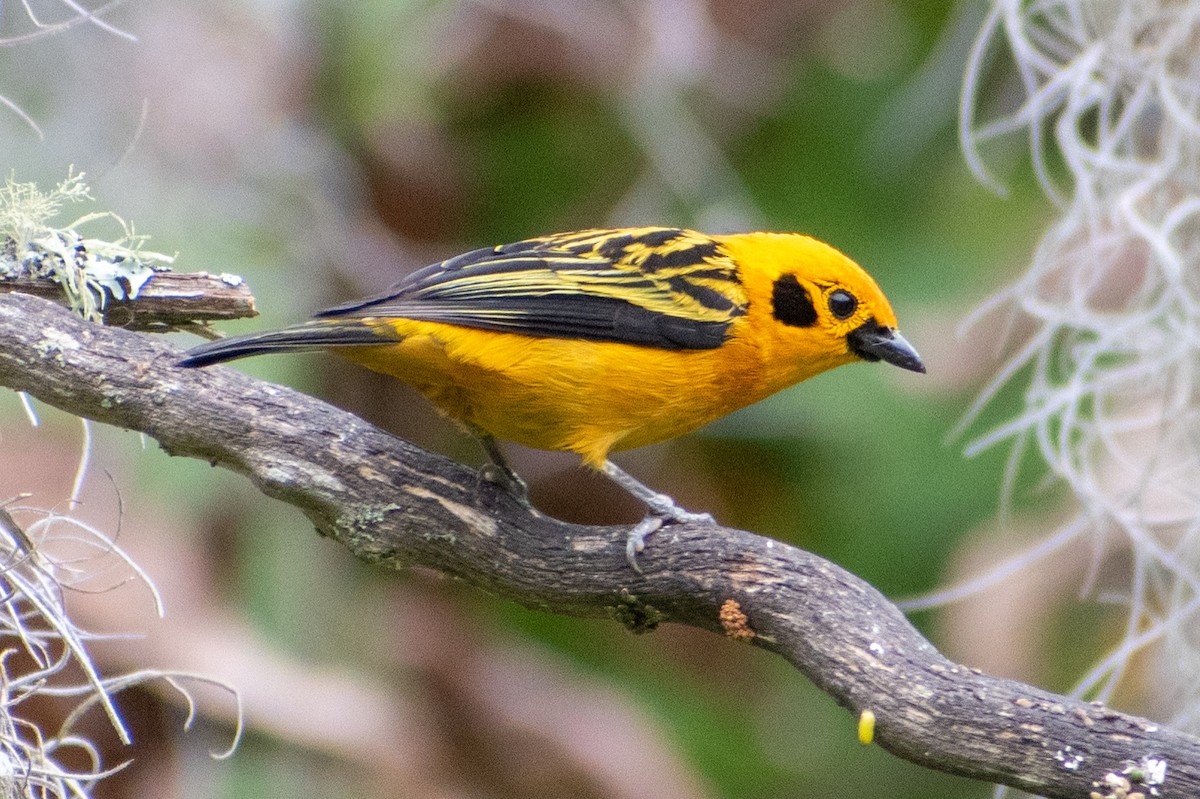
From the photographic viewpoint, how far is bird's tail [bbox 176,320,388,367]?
9.91 feet

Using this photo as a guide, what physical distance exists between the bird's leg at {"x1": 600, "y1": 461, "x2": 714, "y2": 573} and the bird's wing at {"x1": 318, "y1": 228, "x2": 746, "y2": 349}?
39cm

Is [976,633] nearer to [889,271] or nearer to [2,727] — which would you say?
[889,271]

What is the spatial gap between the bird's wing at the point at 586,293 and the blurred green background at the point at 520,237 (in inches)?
81.5

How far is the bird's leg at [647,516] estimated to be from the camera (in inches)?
122

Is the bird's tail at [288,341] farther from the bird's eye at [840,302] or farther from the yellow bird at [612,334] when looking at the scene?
the bird's eye at [840,302]

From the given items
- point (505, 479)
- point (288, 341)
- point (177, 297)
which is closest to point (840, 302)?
point (505, 479)

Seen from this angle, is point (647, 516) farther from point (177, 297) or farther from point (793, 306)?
point (177, 297)

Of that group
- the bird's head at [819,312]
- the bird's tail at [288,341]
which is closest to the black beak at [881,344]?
the bird's head at [819,312]

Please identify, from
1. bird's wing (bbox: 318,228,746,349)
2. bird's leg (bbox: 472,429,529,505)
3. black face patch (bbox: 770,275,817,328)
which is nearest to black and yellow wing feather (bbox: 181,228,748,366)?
bird's wing (bbox: 318,228,746,349)

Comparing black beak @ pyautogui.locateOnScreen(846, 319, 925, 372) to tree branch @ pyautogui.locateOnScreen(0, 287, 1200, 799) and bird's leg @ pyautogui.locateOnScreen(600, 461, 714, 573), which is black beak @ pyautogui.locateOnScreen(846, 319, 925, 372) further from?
tree branch @ pyautogui.locateOnScreen(0, 287, 1200, 799)

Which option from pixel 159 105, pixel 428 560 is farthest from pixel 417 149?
pixel 428 560

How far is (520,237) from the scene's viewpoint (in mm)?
6844

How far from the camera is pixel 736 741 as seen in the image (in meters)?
6.24

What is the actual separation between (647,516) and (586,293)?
723 millimetres
